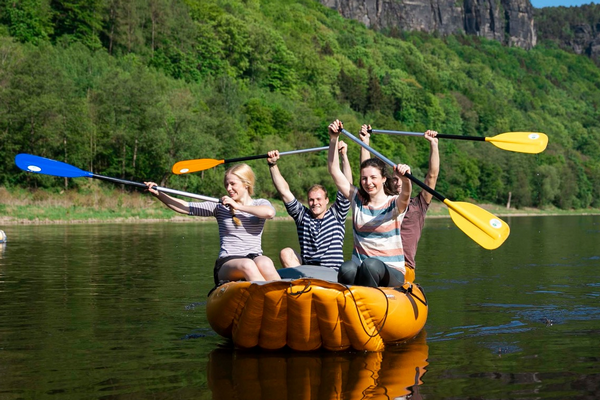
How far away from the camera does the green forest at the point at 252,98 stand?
45438mm

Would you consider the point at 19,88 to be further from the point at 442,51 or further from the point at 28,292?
the point at 442,51

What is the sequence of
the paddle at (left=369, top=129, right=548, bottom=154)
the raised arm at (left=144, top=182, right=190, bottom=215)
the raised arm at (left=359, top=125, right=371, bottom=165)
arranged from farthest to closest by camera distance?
the paddle at (left=369, top=129, right=548, bottom=154), the raised arm at (left=359, top=125, right=371, bottom=165), the raised arm at (left=144, top=182, right=190, bottom=215)

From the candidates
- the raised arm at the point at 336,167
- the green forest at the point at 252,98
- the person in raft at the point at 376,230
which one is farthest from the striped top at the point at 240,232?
the green forest at the point at 252,98

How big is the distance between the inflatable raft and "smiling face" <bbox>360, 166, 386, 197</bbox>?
0.92 metres

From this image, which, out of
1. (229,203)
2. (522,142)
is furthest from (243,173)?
(522,142)

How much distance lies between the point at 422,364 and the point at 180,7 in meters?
87.7

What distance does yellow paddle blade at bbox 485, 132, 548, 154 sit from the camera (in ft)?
31.5

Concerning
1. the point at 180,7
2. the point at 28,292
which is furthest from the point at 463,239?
the point at 180,7

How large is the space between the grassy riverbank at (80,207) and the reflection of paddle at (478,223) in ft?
90.0

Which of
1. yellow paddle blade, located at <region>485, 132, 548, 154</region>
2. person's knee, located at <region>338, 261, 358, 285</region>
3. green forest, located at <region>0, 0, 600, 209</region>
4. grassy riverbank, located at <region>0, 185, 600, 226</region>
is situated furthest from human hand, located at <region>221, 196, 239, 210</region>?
green forest, located at <region>0, 0, 600, 209</region>

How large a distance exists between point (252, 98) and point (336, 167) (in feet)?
220

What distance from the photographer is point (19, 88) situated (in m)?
40.9

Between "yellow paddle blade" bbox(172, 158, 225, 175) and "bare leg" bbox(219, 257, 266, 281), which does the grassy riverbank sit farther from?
"bare leg" bbox(219, 257, 266, 281)

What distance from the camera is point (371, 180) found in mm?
7070
